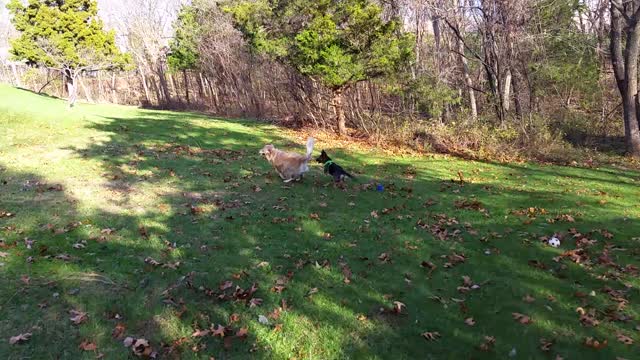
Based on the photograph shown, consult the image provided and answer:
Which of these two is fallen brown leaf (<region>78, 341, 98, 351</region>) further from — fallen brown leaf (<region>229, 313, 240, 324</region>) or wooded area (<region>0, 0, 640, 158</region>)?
wooded area (<region>0, 0, 640, 158</region>)

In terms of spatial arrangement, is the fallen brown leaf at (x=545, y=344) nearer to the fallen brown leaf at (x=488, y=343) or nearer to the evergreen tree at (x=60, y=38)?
the fallen brown leaf at (x=488, y=343)

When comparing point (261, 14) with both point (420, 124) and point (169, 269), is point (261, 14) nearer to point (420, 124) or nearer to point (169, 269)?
point (420, 124)

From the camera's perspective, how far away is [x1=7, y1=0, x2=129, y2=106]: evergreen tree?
34.4 m

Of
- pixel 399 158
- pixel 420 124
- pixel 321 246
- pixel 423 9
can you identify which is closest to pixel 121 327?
pixel 321 246

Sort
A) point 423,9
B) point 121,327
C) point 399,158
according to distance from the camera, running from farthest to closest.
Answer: point 423,9
point 399,158
point 121,327

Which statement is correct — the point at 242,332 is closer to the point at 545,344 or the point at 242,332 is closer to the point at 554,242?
the point at 545,344

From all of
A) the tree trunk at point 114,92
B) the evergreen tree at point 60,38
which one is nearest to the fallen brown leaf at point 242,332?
the evergreen tree at point 60,38

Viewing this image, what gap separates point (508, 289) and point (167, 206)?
286 inches

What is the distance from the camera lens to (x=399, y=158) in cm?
1706

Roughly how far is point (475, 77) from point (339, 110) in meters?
8.34

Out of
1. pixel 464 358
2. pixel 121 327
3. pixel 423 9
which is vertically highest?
pixel 423 9

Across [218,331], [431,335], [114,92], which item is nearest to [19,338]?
[218,331]

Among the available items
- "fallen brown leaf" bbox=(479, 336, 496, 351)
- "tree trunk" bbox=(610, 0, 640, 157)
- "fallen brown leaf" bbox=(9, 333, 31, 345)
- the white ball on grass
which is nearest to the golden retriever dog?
the white ball on grass

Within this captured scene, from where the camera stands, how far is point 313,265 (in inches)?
287
